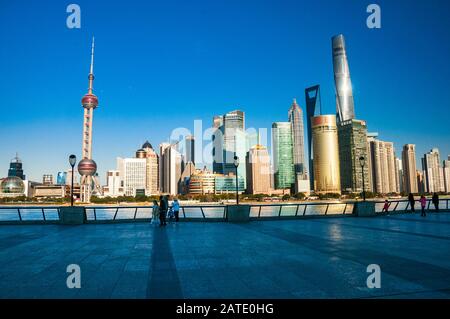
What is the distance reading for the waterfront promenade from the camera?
6840mm

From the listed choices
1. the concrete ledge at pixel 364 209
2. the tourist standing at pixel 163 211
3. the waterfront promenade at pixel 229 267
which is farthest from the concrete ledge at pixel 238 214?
the concrete ledge at pixel 364 209

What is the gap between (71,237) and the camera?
52.3 feet

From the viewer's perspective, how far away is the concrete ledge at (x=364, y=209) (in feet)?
89.6

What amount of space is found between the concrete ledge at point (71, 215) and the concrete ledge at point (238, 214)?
10563mm

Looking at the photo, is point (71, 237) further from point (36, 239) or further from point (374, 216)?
point (374, 216)

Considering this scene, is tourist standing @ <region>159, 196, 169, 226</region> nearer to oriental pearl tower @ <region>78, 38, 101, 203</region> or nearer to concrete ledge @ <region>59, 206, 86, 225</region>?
concrete ledge @ <region>59, 206, 86, 225</region>

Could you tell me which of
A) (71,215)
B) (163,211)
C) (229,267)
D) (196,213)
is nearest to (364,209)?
(163,211)

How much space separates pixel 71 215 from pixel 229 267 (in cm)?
1730

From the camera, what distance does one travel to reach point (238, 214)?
24094 millimetres

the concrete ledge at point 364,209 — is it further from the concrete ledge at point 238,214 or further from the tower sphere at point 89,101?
the tower sphere at point 89,101

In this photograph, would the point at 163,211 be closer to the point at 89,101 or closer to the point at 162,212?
the point at 162,212

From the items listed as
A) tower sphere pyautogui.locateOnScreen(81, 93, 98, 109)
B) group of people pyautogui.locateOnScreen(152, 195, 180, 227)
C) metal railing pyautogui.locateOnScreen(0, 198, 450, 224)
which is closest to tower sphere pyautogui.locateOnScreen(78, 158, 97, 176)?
tower sphere pyautogui.locateOnScreen(81, 93, 98, 109)
